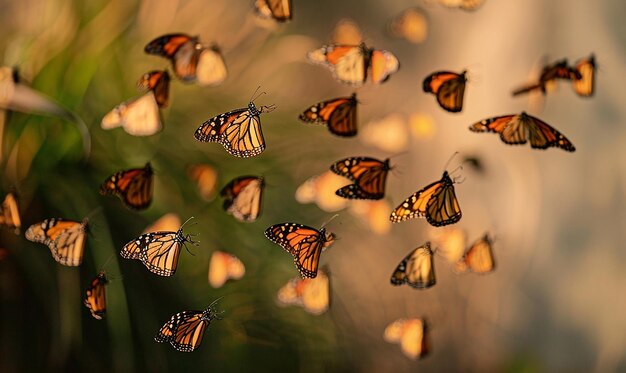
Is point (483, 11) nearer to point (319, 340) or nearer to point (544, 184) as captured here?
point (544, 184)

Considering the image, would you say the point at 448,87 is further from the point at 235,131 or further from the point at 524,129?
the point at 235,131

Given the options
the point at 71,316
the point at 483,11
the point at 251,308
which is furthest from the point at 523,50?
the point at 71,316

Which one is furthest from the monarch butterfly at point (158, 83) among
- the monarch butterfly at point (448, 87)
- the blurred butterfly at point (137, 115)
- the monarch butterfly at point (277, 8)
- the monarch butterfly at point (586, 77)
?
the monarch butterfly at point (586, 77)

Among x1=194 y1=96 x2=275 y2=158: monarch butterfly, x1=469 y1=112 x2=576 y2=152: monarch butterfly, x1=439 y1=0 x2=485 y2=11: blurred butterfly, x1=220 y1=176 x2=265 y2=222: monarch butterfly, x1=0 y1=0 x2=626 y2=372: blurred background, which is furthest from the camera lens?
x1=439 y1=0 x2=485 y2=11: blurred butterfly

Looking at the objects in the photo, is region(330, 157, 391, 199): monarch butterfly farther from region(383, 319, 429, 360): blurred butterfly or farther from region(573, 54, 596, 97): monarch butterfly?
region(573, 54, 596, 97): monarch butterfly

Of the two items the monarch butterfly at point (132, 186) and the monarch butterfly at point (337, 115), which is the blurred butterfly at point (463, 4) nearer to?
the monarch butterfly at point (337, 115)

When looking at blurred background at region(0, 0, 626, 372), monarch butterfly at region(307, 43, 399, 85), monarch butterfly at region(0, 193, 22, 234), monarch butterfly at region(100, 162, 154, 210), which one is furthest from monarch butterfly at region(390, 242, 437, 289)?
monarch butterfly at region(0, 193, 22, 234)
